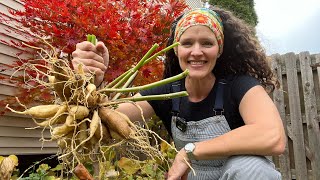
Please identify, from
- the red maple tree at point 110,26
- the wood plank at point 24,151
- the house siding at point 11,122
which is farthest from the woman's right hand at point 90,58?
the wood plank at point 24,151

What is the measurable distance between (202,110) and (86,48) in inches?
30.4

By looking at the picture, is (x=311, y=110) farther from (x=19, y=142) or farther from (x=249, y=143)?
(x=19, y=142)

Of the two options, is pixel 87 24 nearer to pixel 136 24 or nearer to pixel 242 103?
pixel 136 24

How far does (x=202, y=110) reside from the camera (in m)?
2.23

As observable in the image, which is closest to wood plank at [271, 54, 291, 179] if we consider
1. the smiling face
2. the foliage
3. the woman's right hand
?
the smiling face

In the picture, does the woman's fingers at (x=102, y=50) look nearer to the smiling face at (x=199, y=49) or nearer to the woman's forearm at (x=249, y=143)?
the smiling face at (x=199, y=49)

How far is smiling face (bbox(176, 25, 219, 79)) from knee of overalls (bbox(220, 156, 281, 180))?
20.0 inches

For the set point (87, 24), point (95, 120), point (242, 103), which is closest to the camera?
point (95, 120)

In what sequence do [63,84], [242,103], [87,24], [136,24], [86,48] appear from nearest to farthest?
1. [63,84]
2. [86,48]
3. [242,103]
4. [87,24]
5. [136,24]

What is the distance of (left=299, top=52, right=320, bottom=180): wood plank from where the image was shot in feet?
14.8

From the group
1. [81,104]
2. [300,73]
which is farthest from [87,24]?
[300,73]

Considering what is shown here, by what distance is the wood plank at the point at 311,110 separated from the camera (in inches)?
177

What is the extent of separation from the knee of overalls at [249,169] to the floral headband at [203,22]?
2.22 ft

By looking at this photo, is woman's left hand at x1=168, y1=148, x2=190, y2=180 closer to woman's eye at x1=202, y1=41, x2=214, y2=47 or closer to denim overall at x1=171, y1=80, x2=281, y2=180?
denim overall at x1=171, y1=80, x2=281, y2=180
